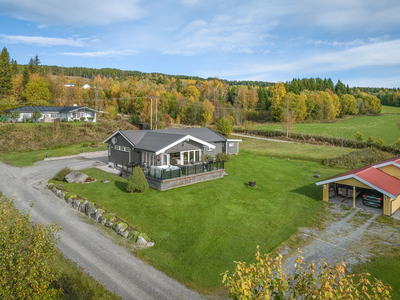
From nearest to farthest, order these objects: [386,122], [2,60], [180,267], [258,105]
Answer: [180,267] → [2,60] → [386,122] → [258,105]

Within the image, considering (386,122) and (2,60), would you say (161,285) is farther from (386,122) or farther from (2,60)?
(386,122)

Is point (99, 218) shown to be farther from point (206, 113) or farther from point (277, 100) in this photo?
point (277, 100)

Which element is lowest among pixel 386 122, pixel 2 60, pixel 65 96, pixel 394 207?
pixel 394 207

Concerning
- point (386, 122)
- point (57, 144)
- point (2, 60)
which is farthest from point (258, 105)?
point (2, 60)

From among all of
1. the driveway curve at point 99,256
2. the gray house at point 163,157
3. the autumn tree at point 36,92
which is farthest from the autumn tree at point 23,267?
the autumn tree at point 36,92

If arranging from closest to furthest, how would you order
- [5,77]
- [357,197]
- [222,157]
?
[357,197]
[222,157]
[5,77]

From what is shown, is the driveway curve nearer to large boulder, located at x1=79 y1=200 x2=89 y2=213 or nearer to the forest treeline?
large boulder, located at x1=79 y1=200 x2=89 y2=213

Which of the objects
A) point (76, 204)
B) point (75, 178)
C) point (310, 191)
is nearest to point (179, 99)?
point (75, 178)
